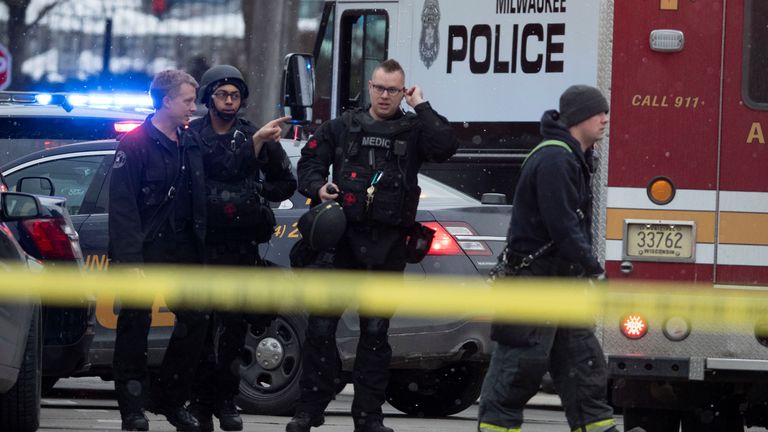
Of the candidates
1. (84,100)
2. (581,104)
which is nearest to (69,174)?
(84,100)

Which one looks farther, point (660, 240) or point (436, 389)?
point (436, 389)

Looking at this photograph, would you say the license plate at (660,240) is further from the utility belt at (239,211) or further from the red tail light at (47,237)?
the red tail light at (47,237)

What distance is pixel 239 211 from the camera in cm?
855

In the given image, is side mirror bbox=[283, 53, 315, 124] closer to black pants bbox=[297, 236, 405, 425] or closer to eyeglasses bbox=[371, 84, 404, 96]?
eyeglasses bbox=[371, 84, 404, 96]

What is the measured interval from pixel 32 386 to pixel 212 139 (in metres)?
1.55

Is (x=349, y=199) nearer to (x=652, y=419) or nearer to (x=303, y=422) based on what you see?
(x=303, y=422)

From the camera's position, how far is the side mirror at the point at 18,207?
790cm

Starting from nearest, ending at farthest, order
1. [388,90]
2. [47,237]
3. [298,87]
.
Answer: [388,90] < [47,237] < [298,87]

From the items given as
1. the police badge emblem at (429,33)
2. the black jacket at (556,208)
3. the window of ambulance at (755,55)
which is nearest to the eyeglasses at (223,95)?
the black jacket at (556,208)

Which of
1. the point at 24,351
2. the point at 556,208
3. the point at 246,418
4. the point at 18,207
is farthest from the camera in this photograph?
the point at 246,418

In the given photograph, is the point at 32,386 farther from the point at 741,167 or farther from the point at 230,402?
the point at 741,167

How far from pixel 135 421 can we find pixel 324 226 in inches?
53.2

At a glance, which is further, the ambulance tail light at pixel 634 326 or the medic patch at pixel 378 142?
the medic patch at pixel 378 142

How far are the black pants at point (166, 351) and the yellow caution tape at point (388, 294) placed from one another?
0.07 m
